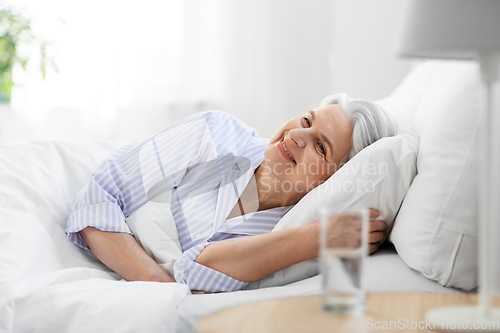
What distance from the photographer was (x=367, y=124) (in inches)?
48.8

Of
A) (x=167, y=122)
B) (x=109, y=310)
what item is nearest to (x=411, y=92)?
(x=109, y=310)

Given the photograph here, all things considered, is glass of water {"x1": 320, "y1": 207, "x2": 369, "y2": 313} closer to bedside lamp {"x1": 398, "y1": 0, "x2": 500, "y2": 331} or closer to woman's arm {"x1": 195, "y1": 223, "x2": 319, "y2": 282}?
bedside lamp {"x1": 398, "y1": 0, "x2": 500, "y2": 331}

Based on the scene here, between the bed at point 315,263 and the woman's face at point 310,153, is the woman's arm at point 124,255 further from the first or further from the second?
the woman's face at point 310,153

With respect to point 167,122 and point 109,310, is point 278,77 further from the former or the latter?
point 109,310

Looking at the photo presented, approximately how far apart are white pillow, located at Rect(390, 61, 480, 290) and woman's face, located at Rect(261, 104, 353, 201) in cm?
32

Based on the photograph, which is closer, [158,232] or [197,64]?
[158,232]

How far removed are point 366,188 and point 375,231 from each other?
3.8 inches

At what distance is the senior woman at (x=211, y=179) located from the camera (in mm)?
1111

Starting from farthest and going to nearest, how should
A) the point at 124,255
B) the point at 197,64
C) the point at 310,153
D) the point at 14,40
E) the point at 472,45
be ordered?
the point at 197,64 < the point at 14,40 < the point at 310,153 < the point at 124,255 < the point at 472,45

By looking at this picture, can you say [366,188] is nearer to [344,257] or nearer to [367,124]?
[367,124]

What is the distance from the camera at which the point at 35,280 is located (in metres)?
0.92

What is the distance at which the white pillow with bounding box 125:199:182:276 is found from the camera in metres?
1.12

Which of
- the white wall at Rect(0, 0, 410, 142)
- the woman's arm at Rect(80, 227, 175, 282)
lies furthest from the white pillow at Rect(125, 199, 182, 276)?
the white wall at Rect(0, 0, 410, 142)

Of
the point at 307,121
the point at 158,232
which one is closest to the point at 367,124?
the point at 307,121
